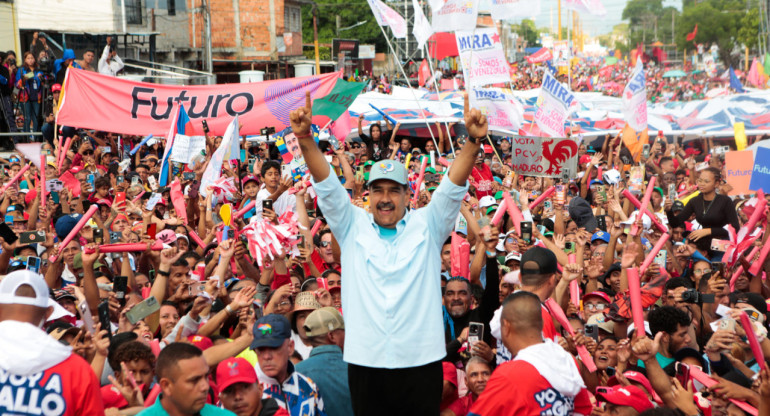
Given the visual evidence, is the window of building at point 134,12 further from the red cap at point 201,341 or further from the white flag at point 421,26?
the red cap at point 201,341

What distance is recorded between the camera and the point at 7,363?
3.52 m

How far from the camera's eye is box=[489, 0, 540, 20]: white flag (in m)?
14.9

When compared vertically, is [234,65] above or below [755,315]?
above

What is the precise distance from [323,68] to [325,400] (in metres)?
46.2

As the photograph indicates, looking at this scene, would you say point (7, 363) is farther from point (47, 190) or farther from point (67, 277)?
point (47, 190)

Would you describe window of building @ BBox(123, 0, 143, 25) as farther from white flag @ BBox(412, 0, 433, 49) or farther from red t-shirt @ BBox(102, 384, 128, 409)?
red t-shirt @ BBox(102, 384, 128, 409)

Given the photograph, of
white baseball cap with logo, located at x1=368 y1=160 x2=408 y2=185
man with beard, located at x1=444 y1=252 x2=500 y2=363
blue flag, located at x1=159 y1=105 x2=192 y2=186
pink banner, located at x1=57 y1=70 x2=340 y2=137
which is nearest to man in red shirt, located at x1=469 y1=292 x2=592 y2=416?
white baseball cap with logo, located at x1=368 y1=160 x2=408 y2=185

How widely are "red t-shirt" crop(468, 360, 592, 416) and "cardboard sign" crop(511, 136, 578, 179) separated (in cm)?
723

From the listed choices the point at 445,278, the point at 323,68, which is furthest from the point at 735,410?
the point at 323,68

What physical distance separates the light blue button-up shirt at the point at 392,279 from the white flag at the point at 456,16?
9.42m

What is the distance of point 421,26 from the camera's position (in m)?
16.7

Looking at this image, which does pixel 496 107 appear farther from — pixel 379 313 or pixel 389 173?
pixel 379 313

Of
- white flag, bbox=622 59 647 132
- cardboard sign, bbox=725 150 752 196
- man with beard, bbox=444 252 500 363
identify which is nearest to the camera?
man with beard, bbox=444 252 500 363

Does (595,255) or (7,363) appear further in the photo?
(595,255)
